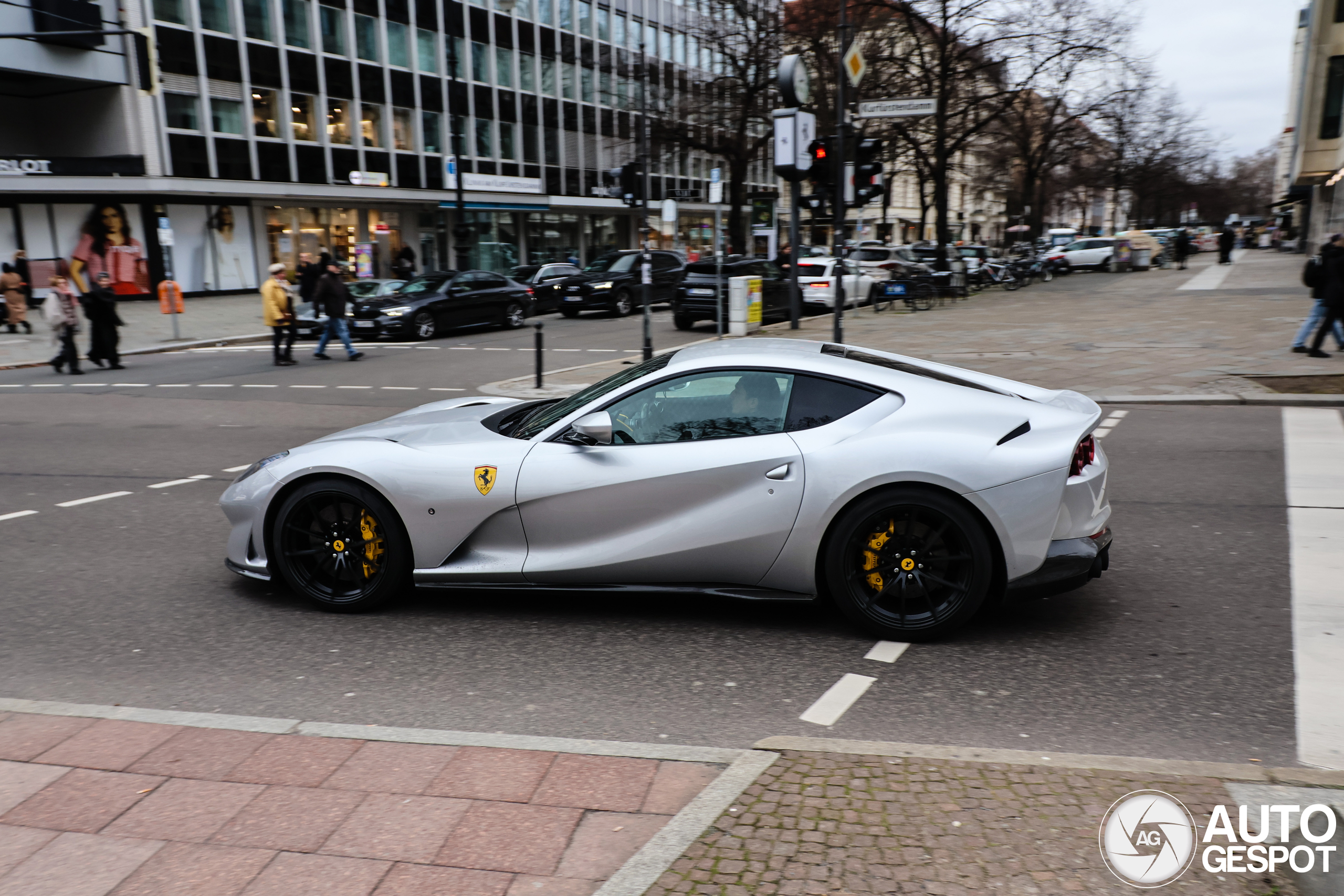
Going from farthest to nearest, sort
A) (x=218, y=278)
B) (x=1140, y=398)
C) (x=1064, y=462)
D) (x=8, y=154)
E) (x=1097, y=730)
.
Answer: (x=218, y=278) < (x=8, y=154) < (x=1140, y=398) < (x=1064, y=462) < (x=1097, y=730)

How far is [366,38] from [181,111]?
9.76 metres

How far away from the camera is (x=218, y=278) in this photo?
35625 mm

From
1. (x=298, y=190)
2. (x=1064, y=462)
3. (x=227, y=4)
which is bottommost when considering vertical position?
(x=1064, y=462)

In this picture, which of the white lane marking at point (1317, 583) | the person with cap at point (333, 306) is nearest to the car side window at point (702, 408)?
the white lane marking at point (1317, 583)

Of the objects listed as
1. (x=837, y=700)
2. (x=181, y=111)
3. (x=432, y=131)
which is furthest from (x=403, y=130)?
(x=837, y=700)

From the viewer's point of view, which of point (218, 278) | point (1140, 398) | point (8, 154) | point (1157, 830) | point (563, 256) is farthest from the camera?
point (563, 256)

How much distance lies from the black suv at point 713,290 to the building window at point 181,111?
20.2 metres

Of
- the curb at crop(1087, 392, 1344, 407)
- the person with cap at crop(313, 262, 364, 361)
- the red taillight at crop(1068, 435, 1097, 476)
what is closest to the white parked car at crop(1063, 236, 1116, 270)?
the person with cap at crop(313, 262, 364, 361)

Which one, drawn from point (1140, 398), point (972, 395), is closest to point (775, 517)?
point (972, 395)

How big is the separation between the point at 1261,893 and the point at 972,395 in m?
2.62

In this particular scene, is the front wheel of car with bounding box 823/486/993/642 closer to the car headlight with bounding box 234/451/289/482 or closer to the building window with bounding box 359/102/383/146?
the car headlight with bounding box 234/451/289/482

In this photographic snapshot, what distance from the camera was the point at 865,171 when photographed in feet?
49.4

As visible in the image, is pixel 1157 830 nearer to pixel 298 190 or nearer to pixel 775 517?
pixel 775 517

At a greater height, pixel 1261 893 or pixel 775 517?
pixel 775 517
